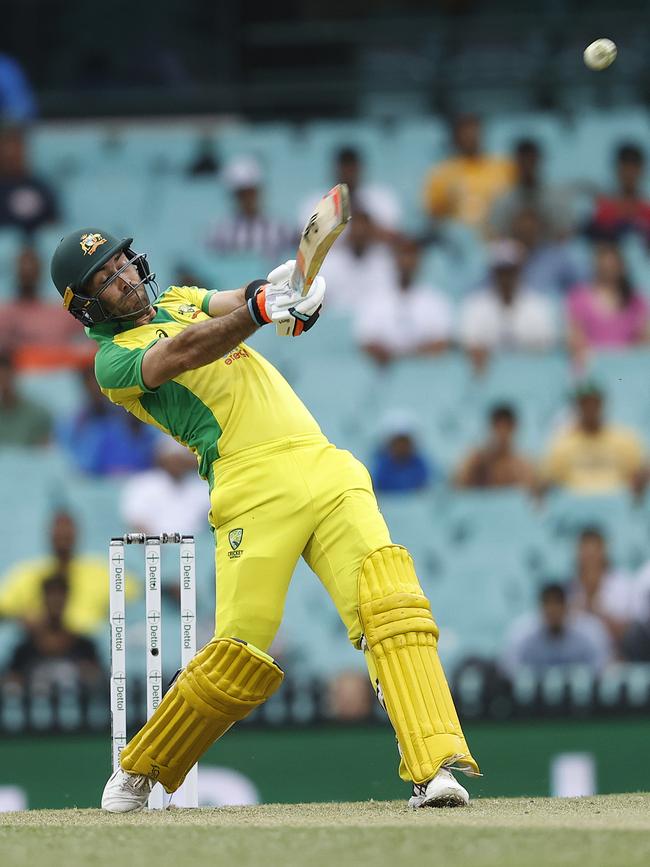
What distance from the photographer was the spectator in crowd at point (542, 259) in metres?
10.2

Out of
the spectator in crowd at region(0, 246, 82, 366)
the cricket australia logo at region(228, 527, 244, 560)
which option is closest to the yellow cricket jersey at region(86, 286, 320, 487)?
the cricket australia logo at region(228, 527, 244, 560)

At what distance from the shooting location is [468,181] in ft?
34.7

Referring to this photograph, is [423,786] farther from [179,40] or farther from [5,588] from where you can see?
[179,40]

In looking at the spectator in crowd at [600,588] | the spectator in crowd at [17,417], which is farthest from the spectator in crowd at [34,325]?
the spectator in crowd at [600,588]

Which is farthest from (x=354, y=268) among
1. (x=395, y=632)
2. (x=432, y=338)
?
(x=395, y=632)

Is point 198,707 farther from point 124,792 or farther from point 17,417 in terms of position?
point 17,417

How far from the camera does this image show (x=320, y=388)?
9945 mm

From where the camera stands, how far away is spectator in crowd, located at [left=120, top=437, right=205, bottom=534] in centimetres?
912

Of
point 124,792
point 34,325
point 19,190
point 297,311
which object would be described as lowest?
point 124,792

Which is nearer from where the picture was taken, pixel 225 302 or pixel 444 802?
pixel 444 802

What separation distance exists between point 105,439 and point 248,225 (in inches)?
75.8

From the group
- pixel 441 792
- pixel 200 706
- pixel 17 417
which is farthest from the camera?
pixel 17 417

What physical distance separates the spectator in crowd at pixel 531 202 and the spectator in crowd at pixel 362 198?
26.1 inches

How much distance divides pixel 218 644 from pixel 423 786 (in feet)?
2.46
